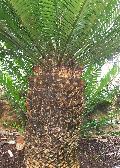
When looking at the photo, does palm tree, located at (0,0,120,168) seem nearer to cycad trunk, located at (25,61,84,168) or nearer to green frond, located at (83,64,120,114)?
cycad trunk, located at (25,61,84,168)

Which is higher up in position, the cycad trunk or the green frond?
the green frond

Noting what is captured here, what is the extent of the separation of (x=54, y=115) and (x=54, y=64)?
0.52m

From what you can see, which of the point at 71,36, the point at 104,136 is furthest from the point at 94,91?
the point at 71,36

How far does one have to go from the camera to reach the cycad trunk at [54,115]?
396 centimetres

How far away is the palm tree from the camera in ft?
12.4

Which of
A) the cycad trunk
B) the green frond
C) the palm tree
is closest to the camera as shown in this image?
the palm tree

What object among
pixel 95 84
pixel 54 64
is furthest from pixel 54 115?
pixel 95 84

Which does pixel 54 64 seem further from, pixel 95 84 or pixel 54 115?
pixel 95 84

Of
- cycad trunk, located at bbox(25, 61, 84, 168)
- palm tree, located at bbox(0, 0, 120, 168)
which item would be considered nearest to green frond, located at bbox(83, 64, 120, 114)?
palm tree, located at bbox(0, 0, 120, 168)

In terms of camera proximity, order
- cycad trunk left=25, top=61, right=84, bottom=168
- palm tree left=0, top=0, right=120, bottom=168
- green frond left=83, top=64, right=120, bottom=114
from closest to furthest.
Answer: palm tree left=0, top=0, right=120, bottom=168
cycad trunk left=25, top=61, right=84, bottom=168
green frond left=83, top=64, right=120, bottom=114

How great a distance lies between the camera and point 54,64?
398 centimetres

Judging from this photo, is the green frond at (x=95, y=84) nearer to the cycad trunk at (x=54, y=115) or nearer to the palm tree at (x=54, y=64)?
the palm tree at (x=54, y=64)

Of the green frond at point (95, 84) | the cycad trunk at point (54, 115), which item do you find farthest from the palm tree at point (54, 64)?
the green frond at point (95, 84)

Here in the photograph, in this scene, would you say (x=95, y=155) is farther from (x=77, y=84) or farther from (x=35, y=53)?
(x=35, y=53)
